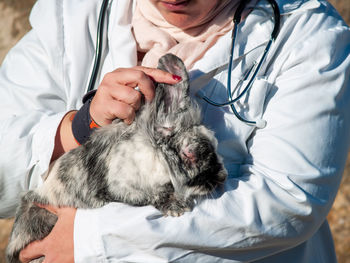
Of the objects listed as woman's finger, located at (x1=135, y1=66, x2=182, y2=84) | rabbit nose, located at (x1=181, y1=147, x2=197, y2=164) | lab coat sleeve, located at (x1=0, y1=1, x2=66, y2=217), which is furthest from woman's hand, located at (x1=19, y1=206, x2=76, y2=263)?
woman's finger, located at (x1=135, y1=66, x2=182, y2=84)

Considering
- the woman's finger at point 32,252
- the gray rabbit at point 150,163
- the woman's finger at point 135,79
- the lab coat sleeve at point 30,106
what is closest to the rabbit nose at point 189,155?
the gray rabbit at point 150,163

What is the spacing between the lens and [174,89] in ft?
5.79

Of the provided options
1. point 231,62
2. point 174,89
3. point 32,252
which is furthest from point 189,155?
point 32,252

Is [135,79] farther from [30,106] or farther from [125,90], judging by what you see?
[30,106]

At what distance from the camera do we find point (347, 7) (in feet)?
16.6

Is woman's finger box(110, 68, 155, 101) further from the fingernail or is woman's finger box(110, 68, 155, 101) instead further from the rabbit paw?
the rabbit paw

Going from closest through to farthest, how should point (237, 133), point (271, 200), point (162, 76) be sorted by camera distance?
1. point (271, 200)
2. point (162, 76)
3. point (237, 133)

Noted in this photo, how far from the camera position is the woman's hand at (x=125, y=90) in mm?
1649

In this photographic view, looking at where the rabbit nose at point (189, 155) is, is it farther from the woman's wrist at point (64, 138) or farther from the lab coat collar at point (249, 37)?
the woman's wrist at point (64, 138)

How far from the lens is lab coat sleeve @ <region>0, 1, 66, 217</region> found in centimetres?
184

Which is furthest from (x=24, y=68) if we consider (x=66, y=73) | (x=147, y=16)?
(x=147, y=16)

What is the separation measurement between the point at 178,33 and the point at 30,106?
0.77 meters

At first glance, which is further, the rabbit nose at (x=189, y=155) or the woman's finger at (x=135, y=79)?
the rabbit nose at (x=189, y=155)

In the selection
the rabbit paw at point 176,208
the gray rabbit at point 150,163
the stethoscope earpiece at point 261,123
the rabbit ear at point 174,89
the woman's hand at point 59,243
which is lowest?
the woman's hand at point 59,243
